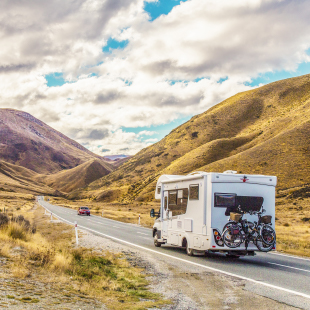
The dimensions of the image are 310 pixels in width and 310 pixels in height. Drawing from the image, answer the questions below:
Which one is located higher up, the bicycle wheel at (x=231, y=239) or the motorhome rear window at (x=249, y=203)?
the motorhome rear window at (x=249, y=203)

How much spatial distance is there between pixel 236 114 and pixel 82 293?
98507 millimetres

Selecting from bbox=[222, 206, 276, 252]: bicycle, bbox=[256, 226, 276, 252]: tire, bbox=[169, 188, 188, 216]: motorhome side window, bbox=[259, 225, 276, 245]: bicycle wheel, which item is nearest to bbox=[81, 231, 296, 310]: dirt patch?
bbox=[222, 206, 276, 252]: bicycle

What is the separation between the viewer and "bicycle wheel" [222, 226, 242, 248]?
1223 centimetres

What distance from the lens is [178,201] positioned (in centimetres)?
1479

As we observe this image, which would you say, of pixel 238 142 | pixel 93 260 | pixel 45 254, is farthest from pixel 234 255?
pixel 238 142

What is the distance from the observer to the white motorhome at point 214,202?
40.7ft

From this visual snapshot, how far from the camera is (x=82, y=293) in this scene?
7047 millimetres

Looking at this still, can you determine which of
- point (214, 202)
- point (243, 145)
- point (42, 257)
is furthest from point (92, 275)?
point (243, 145)

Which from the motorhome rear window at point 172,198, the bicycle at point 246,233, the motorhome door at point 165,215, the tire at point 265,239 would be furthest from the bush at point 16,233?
the tire at point 265,239

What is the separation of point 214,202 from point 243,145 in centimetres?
7023

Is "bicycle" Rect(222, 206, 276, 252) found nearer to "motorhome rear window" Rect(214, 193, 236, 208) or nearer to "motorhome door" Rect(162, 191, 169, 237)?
"motorhome rear window" Rect(214, 193, 236, 208)

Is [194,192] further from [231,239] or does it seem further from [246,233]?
[246,233]

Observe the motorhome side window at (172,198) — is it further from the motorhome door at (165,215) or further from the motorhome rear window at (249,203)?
the motorhome rear window at (249,203)

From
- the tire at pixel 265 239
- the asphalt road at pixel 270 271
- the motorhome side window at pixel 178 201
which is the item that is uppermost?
the motorhome side window at pixel 178 201
